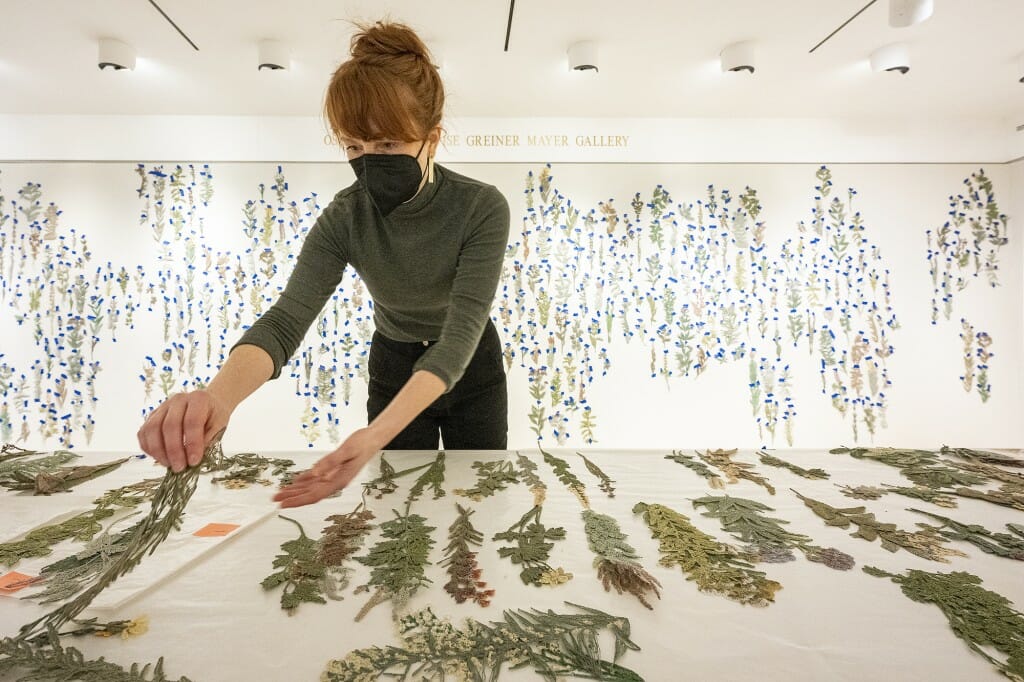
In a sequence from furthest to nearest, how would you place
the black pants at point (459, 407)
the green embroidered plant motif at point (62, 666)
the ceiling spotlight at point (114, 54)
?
the ceiling spotlight at point (114, 54) → the black pants at point (459, 407) → the green embroidered plant motif at point (62, 666)

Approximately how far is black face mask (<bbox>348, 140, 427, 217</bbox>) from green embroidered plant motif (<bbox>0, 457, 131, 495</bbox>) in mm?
959

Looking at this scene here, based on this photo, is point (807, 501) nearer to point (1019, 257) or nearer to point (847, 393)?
point (847, 393)

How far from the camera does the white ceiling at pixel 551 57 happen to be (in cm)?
263


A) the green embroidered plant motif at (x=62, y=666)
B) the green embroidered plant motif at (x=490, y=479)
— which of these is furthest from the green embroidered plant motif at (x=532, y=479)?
the green embroidered plant motif at (x=62, y=666)

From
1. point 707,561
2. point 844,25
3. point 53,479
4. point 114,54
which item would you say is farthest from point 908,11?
point 114,54

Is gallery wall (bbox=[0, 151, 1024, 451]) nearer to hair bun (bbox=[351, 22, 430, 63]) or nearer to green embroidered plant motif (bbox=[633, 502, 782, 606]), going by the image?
hair bun (bbox=[351, 22, 430, 63])

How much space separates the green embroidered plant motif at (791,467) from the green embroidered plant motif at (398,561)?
88 cm

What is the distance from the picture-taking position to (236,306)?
13.0 ft

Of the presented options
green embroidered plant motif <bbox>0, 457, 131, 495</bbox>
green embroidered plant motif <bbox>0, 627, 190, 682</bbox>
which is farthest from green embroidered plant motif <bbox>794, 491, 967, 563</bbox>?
green embroidered plant motif <bbox>0, 457, 131, 495</bbox>

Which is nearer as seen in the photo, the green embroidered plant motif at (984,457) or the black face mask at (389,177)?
the black face mask at (389,177)

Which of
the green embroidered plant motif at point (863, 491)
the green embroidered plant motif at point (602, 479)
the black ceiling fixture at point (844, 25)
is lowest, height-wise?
the green embroidered plant motif at point (863, 491)

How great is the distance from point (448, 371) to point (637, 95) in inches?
129

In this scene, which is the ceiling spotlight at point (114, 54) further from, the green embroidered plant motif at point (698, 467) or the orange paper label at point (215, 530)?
the green embroidered plant motif at point (698, 467)

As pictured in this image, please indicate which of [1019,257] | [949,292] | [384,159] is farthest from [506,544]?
[1019,257]
